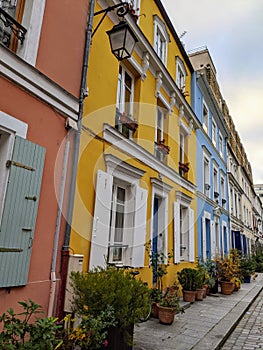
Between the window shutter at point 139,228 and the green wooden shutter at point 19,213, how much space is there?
2694 mm

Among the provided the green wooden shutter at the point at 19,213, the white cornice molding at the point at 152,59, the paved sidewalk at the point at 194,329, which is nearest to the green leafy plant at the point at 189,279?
the paved sidewalk at the point at 194,329

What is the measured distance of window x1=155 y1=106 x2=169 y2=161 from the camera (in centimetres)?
766

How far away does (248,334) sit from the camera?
5.17 metres

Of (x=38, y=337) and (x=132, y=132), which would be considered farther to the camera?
(x=132, y=132)

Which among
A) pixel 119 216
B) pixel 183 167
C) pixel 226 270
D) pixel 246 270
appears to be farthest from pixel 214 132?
pixel 119 216

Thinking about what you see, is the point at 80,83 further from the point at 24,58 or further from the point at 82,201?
the point at 82,201

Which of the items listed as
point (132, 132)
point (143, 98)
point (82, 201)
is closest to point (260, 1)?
point (143, 98)

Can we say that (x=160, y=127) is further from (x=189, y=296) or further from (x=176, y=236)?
(x=189, y=296)

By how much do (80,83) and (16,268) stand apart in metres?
2.99

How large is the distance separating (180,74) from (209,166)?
4.48 meters

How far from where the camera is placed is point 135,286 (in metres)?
3.53

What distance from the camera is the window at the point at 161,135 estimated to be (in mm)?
7656

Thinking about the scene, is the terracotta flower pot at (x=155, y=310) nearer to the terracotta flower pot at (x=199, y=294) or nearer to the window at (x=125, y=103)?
the terracotta flower pot at (x=199, y=294)

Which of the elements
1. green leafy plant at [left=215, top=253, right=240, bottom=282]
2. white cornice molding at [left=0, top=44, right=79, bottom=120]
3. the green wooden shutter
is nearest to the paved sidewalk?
the green wooden shutter
